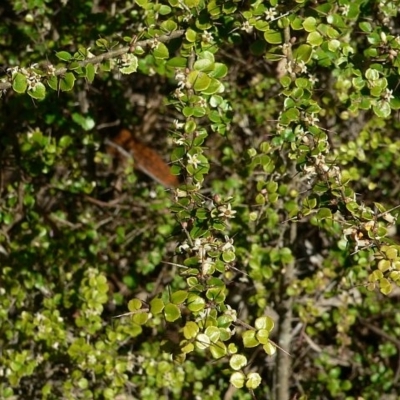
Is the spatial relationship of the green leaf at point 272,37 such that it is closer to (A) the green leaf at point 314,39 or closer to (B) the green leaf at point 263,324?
(A) the green leaf at point 314,39

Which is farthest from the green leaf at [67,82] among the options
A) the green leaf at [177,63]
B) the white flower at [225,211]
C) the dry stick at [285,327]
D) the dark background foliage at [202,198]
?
the dry stick at [285,327]

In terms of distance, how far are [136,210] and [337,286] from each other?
1029 mm

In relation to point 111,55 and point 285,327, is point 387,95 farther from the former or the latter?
point 285,327

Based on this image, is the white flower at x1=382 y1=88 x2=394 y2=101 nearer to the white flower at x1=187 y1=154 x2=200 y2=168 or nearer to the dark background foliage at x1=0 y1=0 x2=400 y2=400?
the dark background foliage at x1=0 y1=0 x2=400 y2=400

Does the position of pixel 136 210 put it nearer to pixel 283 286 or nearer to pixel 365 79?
pixel 283 286

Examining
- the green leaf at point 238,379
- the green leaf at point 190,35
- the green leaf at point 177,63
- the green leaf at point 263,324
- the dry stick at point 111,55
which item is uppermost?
the green leaf at point 190,35

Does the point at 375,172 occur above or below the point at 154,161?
above

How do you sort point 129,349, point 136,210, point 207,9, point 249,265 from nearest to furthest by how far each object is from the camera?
point 207,9 < point 249,265 < point 129,349 < point 136,210

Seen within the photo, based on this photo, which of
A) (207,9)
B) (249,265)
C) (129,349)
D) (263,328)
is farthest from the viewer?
(129,349)

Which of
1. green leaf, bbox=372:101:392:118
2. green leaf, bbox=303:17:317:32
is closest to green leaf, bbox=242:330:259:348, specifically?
green leaf, bbox=372:101:392:118

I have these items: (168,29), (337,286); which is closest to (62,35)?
(168,29)

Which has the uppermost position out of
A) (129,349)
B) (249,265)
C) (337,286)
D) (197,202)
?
(197,202)

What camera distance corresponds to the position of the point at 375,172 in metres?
2.76

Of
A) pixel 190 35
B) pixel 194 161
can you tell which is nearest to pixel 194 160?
pixel 194 161
